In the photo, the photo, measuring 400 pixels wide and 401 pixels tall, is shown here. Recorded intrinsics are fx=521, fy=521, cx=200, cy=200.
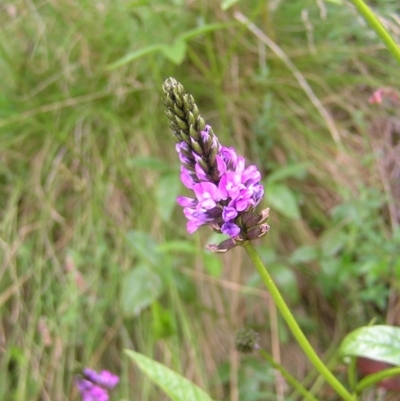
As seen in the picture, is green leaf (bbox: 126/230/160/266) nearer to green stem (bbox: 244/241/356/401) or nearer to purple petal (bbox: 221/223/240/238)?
green stem (bbox: 244/241/356/401)

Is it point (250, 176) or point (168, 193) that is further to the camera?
point (168, 193)

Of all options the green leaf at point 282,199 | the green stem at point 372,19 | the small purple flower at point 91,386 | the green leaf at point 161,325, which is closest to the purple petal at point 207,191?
the green stem at point 372,19

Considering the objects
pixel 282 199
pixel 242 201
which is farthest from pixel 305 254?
pixel 242 201

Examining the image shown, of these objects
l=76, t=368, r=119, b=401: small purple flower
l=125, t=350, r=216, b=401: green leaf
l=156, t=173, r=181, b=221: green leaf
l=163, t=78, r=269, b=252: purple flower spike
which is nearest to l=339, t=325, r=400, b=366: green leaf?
l=125, t=350, r=216, b=401: green leaf

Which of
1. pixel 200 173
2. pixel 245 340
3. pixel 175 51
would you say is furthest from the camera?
pixel 175 51

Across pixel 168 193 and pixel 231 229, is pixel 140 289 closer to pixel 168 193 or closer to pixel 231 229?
pixel 168 193

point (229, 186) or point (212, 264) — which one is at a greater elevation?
point (229, 186)

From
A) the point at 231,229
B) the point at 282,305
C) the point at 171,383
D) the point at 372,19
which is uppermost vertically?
the point at 372,19

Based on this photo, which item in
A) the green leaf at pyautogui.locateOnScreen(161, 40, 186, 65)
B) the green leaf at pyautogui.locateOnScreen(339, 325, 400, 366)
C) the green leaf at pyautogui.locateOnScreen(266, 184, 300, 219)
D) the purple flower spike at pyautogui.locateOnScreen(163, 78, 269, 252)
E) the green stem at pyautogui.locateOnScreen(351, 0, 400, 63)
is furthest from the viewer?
the green leaf at pyautogui.locateOnScreen(266, 184, 300, 219)
